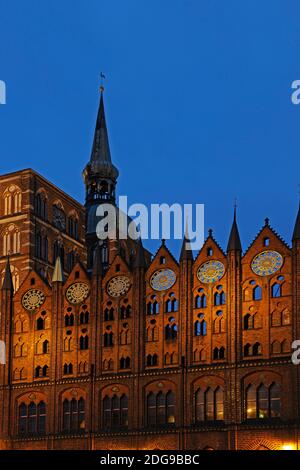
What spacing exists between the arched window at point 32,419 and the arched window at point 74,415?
61.4 inches

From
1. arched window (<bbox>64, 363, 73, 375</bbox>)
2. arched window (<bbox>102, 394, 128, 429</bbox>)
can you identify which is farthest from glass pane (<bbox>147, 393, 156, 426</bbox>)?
arched window (<bbox>64, 363, 73, 375</bbox>)

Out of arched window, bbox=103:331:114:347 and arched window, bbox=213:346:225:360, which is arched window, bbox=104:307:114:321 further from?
arched window, bbox=213:346:225:360

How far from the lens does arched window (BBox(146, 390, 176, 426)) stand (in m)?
61.9

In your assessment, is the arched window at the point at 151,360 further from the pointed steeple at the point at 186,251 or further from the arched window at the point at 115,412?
the pointed steeple at the point at 186,251

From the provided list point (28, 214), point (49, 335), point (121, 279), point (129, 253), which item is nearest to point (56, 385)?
point (49, 335)

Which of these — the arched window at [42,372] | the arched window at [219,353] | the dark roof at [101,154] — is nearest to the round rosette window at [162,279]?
the arched window at [219,353]

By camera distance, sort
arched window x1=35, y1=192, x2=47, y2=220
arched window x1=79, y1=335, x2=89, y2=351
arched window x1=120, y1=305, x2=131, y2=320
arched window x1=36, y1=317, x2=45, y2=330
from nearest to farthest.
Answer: arched window x1=120, y1=305, x2=131, y2=320 < arched window x1=79, y1=335, x2=89, y2=351 < arched window x1=36, y1=317, x2=45, y2=330 < arched window x1=35, y1=192, x2=47, y2=220

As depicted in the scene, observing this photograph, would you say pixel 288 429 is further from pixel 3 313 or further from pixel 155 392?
pixel 3 313

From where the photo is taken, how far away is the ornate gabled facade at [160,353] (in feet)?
194

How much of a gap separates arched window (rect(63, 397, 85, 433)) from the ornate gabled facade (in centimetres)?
6

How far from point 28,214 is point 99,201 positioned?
1489 cm

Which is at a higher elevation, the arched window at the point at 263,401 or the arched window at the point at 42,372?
the arched window at the point at 42,372

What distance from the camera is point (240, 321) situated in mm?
60219
